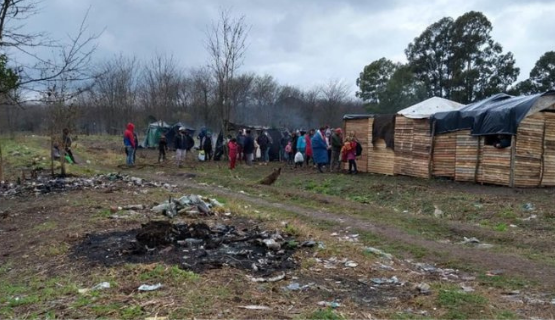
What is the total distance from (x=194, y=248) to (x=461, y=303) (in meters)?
3.36

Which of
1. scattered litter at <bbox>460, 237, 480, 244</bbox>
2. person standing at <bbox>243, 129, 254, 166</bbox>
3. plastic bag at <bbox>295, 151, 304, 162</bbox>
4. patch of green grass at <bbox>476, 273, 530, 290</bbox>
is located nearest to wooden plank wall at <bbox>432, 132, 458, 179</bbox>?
plastic bag at <bbox>295, 151, 304, 162</bbox>

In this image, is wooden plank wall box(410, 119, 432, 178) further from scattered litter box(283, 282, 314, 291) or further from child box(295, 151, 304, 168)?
scattered litter box(283, 282, 314, 291)

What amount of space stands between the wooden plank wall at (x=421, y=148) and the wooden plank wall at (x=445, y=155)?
0.25 m

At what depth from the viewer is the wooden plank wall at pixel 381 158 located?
56.6 ft

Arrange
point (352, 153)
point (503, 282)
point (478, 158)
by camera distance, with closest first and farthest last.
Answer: point (503, 282) < point (478, 158) < point (352, 153)

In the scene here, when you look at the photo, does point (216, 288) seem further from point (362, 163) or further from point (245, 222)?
point (362, 163)

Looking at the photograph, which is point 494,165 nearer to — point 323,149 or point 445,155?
point 445,155

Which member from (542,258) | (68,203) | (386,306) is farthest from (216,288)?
(68,203)

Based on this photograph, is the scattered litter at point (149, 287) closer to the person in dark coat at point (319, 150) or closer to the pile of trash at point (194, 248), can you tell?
the pile of trash at point (194, 248)

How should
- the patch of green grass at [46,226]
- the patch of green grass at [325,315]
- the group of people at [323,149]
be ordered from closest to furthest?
the patch of green grass at [325,315]
the patch of green grass at [46,226]
the group of people at [323,149]

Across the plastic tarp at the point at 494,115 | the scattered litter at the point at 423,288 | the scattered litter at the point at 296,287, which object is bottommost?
the scattered litter at the point at 423,288


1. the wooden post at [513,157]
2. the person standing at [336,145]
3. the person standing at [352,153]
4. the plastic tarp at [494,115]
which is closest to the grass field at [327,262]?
the wooden post at [513,157]

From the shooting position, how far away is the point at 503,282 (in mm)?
5613

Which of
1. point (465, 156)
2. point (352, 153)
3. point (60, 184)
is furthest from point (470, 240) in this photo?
point (60, 184)
